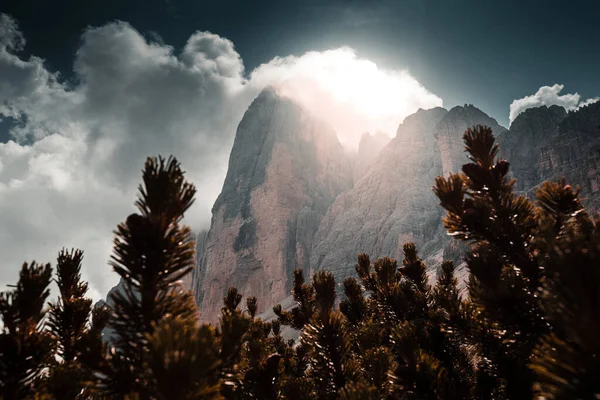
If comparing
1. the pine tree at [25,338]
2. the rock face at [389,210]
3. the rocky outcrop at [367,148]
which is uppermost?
the rocky outcrop at [367,148]

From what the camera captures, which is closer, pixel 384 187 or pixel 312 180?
pixel 384 187

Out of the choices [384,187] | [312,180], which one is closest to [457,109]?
[384,187]

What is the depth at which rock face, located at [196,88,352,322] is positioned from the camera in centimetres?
9300

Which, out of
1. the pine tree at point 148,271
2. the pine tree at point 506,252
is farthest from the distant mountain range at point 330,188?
the pine tree at point 148,271

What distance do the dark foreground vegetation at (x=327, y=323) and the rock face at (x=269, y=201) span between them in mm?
82752

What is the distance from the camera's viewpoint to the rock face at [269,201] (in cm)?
9300

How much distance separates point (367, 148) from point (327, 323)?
13227 centimetres

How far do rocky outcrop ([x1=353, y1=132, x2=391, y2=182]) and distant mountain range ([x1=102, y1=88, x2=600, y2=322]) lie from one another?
120 cm

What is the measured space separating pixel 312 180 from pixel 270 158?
1583cm

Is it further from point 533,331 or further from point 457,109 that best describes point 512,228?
point 457,109

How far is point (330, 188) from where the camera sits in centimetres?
11488

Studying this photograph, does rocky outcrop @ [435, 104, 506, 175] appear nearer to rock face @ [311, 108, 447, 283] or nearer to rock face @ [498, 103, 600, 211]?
rock face @ [311, 108, 447, 283]

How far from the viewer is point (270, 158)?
110m

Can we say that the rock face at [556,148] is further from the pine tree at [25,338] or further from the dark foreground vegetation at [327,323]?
the pine tree at [25,338]
